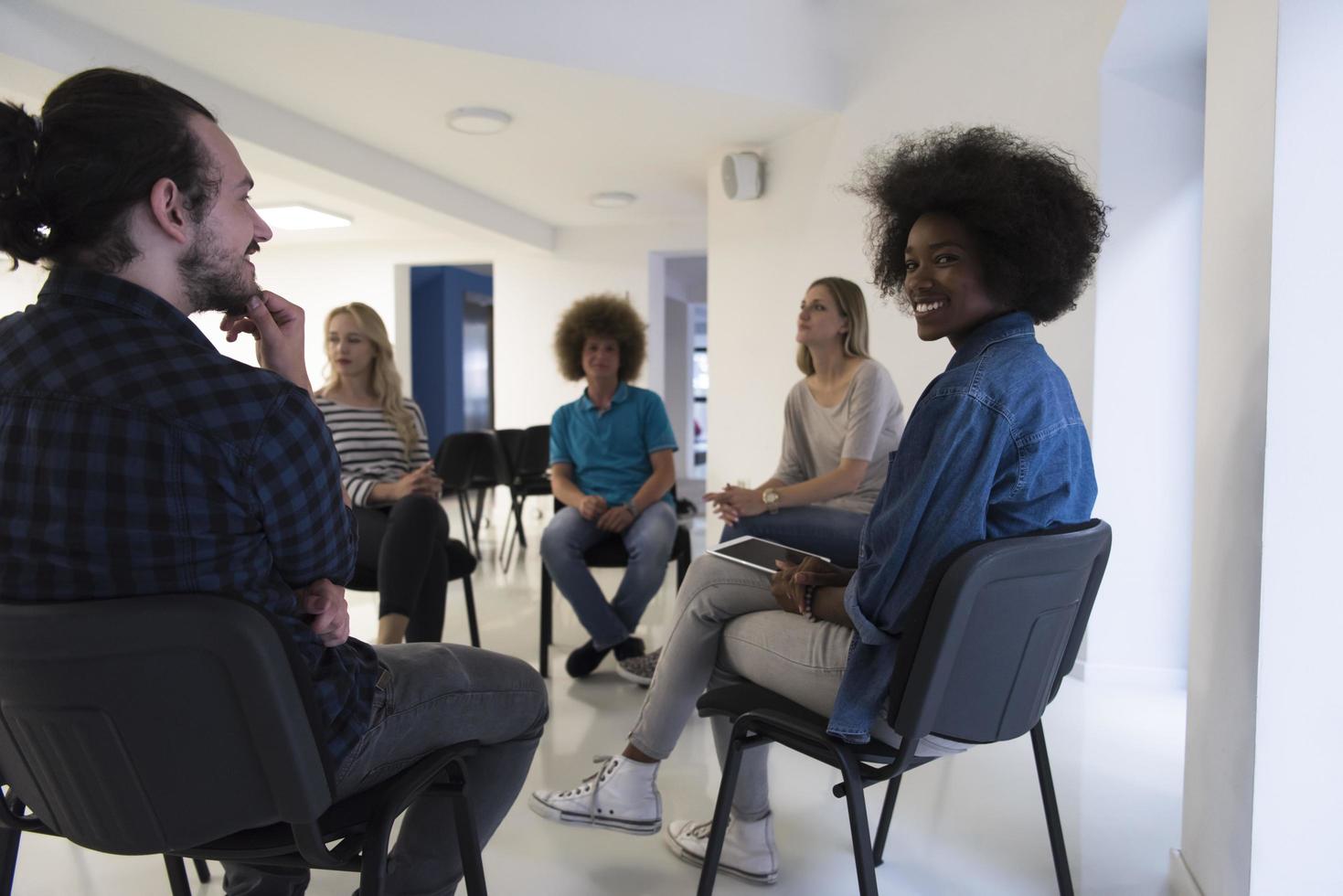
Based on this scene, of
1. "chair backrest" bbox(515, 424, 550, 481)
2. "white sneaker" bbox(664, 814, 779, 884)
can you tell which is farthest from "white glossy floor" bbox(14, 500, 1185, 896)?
"chair backrest" bbox(515, 424, 550, 481)

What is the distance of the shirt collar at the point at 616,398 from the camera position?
3340mm

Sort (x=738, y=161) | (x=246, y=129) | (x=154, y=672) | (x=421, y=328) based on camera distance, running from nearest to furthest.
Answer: (x=154, y=672) < (x=246, y=129) < (x=738, y=161) < (x=421, y=328)

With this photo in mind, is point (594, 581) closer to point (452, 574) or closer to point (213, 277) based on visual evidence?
point (452, 574)

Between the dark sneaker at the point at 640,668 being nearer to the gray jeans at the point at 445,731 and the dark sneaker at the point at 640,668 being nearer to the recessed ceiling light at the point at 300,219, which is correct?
the gray jeans at the point at 445,731

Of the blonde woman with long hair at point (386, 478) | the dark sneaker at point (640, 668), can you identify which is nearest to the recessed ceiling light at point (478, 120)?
the blonde woman with long hair at point (386, 478)

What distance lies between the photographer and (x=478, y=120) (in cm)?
445

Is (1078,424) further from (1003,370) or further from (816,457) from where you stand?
(816,457)

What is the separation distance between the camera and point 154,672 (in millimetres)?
887

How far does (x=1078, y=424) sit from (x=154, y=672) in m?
1.25

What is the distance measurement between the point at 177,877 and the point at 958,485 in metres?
1.35

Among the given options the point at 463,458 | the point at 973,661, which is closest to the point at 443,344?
the point at 463,458

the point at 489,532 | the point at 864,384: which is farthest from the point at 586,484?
the point at 489,532

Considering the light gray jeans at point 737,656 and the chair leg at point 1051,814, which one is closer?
the light gray jeans at point 737,656

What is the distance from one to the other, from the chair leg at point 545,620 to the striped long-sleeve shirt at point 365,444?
61 centimetres
